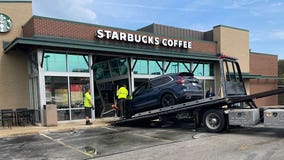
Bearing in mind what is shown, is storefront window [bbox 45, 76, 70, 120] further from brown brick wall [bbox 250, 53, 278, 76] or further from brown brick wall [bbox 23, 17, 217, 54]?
brown brick wall [bbox 250, 53, 278, 76]

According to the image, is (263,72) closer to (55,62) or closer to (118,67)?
(118,67)

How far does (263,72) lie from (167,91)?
73.0 ft

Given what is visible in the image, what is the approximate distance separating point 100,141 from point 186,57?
12.2 metres

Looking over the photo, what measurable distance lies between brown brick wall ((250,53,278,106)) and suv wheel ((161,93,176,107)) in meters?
19.1

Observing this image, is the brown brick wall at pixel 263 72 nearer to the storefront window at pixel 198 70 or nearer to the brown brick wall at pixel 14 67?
the storefront window at pixel 198 70

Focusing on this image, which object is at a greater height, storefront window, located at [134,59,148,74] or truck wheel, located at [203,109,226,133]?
storefront window, located at [134,59,148,74]

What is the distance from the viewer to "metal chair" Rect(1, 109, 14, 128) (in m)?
14.2

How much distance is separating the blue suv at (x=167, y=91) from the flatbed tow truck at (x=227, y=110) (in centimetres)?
52

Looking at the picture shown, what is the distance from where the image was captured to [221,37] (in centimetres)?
2495

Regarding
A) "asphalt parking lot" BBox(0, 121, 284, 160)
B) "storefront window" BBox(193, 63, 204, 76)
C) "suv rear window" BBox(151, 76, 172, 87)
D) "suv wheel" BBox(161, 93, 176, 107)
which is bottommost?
"asphalt parking lot" BBox(0, 121, 284, 160)

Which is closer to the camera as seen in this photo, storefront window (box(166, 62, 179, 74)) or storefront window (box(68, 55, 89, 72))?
storefront window (box(68, 55, 89, 72))

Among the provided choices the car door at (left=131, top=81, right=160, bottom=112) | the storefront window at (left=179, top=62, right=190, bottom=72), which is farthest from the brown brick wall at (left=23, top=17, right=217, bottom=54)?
the car door at (left=131, top=81, right=160, bottom=112)

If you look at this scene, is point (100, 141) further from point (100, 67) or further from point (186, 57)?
point (186, 57)

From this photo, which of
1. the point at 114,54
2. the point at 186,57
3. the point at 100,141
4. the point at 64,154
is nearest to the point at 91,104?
the point at 114,54
